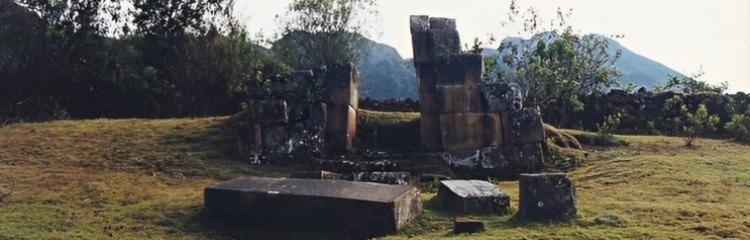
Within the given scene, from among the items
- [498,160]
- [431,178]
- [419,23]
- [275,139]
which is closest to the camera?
[431,178]

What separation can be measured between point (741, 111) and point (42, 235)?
15.7m

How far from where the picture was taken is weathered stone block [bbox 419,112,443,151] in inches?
505

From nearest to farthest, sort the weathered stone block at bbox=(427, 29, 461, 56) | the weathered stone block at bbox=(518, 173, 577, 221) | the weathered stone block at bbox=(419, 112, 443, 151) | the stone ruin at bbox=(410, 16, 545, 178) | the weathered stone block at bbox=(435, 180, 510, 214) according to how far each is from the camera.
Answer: the weathered stone block at bbox=(518, 173, 577, 221) < the weathered stone block at bbox=(435, 180, 510, 214) < the stone ruin at bbox=(410, 16, 545, 178) < the weathered stone block at bbox=(419, 112, 443, 151) < the weathered stone block at bbox=(427, 29, 461, 56)

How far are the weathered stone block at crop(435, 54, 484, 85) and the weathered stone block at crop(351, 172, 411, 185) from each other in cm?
269

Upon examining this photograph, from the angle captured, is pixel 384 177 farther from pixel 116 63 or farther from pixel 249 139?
pixel 116 63

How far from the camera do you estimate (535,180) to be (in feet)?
28.2

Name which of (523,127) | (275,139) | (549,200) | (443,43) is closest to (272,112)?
(275,139)

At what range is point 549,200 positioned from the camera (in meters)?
8.49

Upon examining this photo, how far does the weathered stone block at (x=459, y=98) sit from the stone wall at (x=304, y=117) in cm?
168

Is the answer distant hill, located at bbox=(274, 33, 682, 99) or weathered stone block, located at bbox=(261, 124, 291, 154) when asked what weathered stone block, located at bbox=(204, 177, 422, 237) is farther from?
distant hill, located at bbox=(274, 33, 682, 99)

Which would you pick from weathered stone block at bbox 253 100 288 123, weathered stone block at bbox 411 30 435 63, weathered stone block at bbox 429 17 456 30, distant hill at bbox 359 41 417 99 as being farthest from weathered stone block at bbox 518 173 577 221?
A: distant hill at bbox 359 41 417 99

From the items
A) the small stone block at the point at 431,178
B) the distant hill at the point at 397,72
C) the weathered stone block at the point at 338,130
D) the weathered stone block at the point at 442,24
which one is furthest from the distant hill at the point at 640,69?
the small stone block at the point at 431,178

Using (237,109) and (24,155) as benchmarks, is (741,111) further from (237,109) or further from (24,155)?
(24,155)

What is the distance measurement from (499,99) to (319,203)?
5.03m
